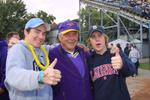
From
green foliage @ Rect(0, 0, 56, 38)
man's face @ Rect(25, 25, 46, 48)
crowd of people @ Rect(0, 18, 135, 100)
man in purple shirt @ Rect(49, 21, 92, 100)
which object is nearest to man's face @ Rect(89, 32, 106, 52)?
crowd of people @ Rect(0, 18, 135, 100)

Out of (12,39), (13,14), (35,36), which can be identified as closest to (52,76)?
(35,36)

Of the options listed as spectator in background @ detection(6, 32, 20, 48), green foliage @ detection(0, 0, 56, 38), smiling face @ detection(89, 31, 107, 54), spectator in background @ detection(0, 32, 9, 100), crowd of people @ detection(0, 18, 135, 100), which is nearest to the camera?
crowd of people @ detection(0, 18, 135, 100)

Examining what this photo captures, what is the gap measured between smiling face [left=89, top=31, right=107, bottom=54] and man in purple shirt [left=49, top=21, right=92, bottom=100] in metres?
0.18

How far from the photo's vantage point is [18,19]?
5762 cm

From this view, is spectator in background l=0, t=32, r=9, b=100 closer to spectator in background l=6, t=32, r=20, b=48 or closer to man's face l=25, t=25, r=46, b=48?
spectator in background l=6, t=32, r=20, b=48

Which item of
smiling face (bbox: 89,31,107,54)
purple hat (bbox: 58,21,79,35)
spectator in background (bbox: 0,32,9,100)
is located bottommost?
spectator in background (bbox: 0,32,9,100)

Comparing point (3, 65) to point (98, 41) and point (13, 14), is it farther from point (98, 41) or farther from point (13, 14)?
point (13, 14)

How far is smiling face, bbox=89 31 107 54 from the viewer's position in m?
4.93

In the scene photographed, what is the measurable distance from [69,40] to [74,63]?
0.27 meters

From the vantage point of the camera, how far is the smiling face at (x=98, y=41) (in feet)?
16.2

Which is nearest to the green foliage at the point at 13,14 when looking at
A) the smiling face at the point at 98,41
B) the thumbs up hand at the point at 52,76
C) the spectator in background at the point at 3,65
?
the spectator in background at the point at 3,65

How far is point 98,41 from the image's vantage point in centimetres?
492

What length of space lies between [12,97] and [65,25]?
3.61ft

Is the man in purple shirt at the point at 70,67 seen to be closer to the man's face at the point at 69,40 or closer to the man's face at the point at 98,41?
the man's face at the point at 69,40
